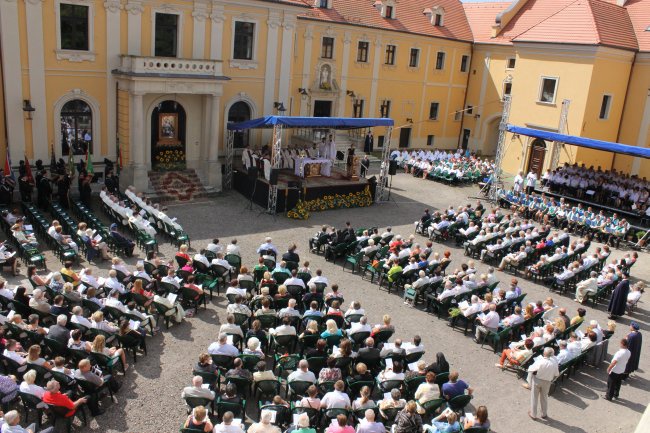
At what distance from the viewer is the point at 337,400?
919 cm

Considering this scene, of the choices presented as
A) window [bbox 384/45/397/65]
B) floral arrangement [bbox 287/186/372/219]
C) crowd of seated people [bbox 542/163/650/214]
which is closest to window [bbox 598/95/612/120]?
crowd of seated people [bbox 542/163/650/214]

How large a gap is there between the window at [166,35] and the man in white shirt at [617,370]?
1930 cm

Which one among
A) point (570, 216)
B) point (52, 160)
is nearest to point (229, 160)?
point (52, 160)

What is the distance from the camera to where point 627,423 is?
35.1ft

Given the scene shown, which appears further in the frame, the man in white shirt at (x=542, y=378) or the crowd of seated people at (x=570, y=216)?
the crowd of seated people at (x=570, y=216)

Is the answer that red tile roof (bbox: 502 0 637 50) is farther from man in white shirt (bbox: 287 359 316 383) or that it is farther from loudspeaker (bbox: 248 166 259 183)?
man in white shirt (bbox: 287 359 316 383)

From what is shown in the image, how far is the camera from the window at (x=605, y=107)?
2939 centimetres

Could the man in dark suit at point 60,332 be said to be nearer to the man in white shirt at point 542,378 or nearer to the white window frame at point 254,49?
the man in white shirt at point 542,378

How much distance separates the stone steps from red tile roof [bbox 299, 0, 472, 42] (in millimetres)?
11466

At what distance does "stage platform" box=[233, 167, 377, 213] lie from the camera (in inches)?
871

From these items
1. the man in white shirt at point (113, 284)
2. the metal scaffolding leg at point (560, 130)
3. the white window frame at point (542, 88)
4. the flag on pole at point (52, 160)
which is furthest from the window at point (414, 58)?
the man in white shirt at point (113, 284)

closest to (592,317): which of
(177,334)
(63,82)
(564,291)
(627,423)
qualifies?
(564,291)

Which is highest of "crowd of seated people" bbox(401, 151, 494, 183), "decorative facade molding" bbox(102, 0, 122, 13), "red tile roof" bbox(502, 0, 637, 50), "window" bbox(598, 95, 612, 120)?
"red tile roof" bbox(502, 0, 637, 50)

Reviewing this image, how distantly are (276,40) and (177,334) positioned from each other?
1723 cm
